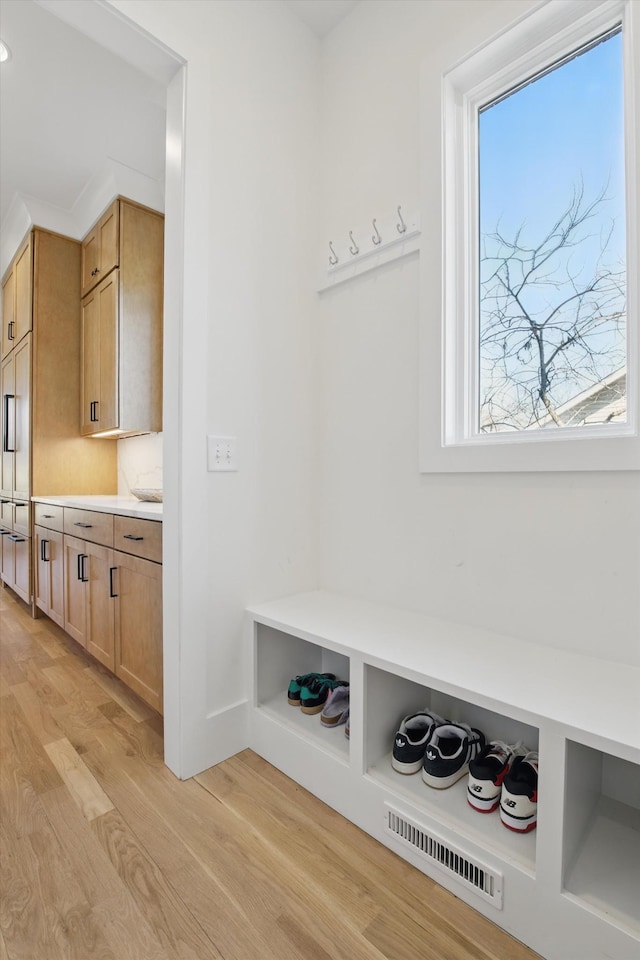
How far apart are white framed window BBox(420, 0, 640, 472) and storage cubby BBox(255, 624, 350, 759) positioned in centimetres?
86

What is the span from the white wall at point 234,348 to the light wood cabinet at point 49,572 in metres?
1.47

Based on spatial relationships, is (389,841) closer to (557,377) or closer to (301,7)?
(557,377)

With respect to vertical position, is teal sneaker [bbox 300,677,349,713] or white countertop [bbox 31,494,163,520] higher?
white countertop [bbox 31,494,163,520]

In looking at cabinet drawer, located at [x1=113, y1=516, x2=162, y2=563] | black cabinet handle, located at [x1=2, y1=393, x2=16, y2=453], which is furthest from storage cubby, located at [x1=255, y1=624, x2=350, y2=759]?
black cabinet handle, located at [x1=2, y1=393, x2=16, y2=453]

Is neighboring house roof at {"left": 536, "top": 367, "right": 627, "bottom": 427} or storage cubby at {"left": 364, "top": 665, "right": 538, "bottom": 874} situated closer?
storage cubby at {"left": 364, "top": 665, "right": 538, "bottom": 874}

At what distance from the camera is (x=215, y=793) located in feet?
4.87

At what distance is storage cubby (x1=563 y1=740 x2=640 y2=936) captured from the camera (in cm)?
97

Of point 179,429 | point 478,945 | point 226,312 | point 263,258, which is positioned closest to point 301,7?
point 263,258

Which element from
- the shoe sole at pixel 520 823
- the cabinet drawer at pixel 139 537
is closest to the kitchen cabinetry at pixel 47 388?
the cabinet drawer at pixel 139 537

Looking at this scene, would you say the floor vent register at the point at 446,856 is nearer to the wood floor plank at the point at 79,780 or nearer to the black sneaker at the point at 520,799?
the black sneaker at the point at 520,799

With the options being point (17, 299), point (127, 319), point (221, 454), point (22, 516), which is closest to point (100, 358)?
point (127, 319)

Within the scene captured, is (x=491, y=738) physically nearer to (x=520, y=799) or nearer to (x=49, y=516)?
(x=520, y=799)

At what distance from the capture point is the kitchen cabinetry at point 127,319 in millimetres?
2834

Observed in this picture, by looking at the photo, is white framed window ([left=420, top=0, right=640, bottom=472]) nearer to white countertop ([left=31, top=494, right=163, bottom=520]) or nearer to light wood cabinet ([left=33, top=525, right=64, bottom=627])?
white countertop ([left=31, top=494, right=163, bottom=520])
